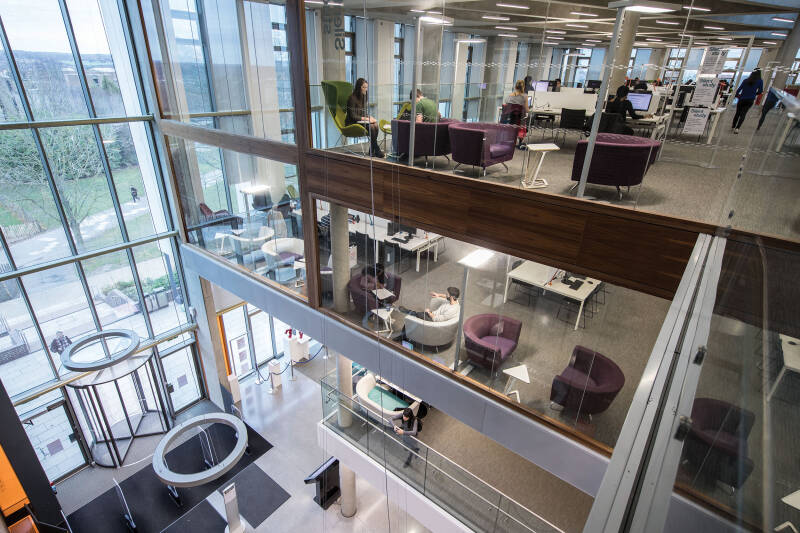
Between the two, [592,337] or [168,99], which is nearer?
[592,337]

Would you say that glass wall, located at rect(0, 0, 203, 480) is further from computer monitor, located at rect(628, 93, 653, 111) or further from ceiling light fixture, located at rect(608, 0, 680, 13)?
computer monitor, located at rect(628, 93, 653, 111)

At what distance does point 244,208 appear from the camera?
8430 mm

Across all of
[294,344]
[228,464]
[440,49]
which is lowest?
[294,344]

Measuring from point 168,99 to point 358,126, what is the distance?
4.93 metres

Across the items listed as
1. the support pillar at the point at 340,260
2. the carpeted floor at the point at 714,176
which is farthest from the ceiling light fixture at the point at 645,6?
the support pillar at the point at 340,260

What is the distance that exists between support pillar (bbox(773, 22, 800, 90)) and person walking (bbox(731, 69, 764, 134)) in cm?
23

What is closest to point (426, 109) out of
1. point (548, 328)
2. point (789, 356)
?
point (548, 328)

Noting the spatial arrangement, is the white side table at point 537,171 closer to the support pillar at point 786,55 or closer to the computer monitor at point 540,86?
the computer monitor at point 540,86

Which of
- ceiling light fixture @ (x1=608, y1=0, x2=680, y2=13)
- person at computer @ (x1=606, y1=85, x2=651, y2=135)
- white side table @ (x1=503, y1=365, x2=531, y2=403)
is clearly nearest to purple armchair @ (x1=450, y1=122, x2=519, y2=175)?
person at computer @ (x1=606, y1=85, x2=651, y2=135)

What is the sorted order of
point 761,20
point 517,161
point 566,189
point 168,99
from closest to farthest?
point 761,20, point 566,189, point 517,161, point 168,99

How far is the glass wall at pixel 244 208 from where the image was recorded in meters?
7.37

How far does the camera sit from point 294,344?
40.2 feet

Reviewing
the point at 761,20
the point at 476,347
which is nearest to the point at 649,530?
the point at 761,20

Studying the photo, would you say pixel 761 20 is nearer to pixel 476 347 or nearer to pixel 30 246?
pixel 476 347
